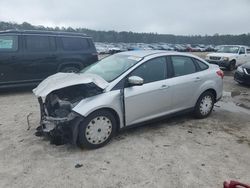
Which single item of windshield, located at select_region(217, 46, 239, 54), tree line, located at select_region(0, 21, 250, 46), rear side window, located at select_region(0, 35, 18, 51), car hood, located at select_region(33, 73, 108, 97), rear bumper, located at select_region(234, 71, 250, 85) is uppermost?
tree line, located at select_region(0, 21, 250, 46)

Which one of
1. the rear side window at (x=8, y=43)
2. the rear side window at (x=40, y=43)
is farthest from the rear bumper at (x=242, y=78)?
the rear side window at (x=8, y=43)

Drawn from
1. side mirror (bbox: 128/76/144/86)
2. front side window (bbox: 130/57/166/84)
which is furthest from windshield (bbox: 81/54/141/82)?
side mirror (bbox: 128/76/144/86)

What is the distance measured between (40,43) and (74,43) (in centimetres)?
117

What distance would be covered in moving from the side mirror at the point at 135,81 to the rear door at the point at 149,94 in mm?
112

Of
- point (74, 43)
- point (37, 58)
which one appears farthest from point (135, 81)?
point (74, 43)

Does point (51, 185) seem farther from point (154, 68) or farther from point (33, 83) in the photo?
point (33, 83)

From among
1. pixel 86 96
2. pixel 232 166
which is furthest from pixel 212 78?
pixel 86 96

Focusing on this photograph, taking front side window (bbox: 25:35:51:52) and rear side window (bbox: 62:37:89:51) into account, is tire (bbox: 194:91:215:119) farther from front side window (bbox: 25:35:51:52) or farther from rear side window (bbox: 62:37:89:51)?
front side window (bbox: 25:35:51:52)

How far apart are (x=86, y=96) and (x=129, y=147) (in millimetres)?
1107

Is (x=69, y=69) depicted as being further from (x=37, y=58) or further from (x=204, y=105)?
(x=204, y=105)

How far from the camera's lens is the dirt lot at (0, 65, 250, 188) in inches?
147

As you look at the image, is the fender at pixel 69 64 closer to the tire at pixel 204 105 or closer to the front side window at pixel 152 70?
the front side window at pixel 152 70

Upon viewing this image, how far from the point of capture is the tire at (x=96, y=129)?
4.48 metres

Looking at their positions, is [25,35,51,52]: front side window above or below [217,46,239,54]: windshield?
below
